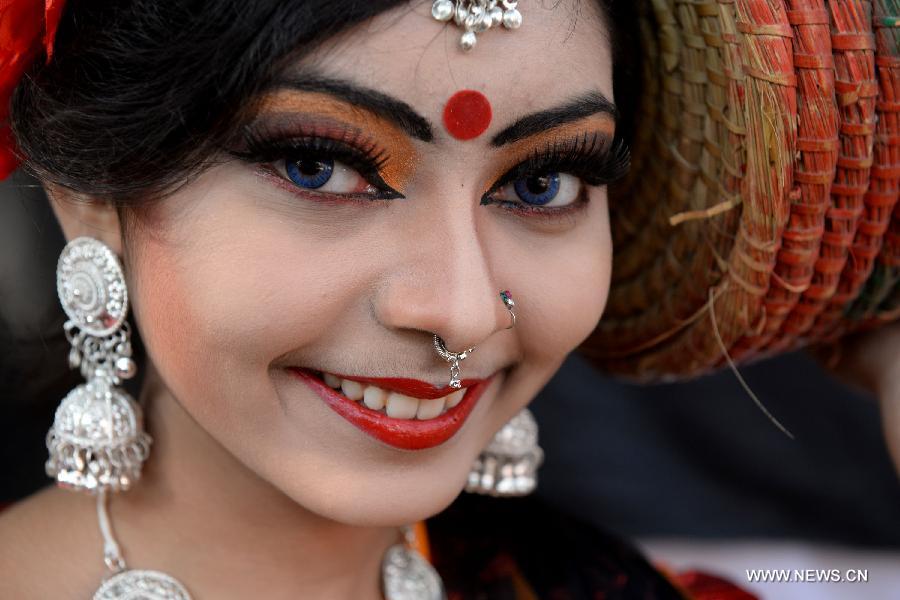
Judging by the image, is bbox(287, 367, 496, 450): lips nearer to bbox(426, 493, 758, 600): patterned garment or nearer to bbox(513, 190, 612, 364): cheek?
bbox(513, 190, 612, 364): cheek

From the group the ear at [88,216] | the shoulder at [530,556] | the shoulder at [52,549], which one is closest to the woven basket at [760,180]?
the shoulder at [530,556]

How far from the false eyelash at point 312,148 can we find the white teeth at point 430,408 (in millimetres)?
264

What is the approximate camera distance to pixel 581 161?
128cm

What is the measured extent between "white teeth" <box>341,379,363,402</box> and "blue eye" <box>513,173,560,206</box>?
29 centimetres

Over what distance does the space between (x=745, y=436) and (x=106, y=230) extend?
178 cm

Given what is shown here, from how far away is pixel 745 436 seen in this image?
2.57m

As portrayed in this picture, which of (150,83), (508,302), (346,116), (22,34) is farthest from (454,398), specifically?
(22,34)

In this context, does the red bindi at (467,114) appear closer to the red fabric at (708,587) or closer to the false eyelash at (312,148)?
the false eyelash at (312,148)

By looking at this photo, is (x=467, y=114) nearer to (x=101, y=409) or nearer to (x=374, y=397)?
(x=374, y=397)

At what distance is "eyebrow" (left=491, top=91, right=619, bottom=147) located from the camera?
45.1 inches

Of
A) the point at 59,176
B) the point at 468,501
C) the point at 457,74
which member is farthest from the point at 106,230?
the point at 468,501

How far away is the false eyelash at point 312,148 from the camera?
1097mm

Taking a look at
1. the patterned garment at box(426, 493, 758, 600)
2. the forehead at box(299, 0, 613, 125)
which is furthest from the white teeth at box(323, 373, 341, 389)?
the patterned garment at box(426, 493, 758, 600)

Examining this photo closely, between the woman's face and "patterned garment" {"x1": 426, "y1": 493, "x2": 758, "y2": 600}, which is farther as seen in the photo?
"patterned garment" {"x1": 426, "y1": 493, "x2": 758, "y2": 600}
